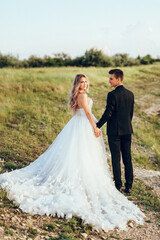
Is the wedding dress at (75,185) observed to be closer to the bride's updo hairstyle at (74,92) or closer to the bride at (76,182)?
the bride at (76,182)

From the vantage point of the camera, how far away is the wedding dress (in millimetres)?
4039

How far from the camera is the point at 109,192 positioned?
4.70m

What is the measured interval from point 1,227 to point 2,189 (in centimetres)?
107

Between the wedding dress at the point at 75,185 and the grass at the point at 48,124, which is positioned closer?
the wedding dress at the point at 75,185

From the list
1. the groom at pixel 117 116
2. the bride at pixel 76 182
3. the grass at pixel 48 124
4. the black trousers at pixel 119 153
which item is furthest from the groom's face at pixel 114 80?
the grass at pixel 48 124

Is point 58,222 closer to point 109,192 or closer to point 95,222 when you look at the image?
point 95,222

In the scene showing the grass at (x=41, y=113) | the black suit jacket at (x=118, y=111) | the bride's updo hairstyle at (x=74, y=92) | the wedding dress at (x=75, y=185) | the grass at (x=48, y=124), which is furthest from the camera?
the grass at (x=41, y=113)

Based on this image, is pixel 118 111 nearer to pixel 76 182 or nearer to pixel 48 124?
pixel 76 182

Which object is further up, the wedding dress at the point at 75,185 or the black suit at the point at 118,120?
the black suit at the point at 118,120

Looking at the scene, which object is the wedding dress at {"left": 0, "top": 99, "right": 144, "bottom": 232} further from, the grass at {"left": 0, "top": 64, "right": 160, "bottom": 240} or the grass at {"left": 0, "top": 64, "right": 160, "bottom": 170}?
the grass at {"left": 0, "top": 64, "right": 160, "bottom": 170}

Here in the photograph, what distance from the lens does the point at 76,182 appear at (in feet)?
15.0

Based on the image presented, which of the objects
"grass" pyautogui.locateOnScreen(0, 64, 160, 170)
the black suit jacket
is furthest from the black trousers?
"grass" pyautogui.locateOnScreen(0, 64, 160, 170)

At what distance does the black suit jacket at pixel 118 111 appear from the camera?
4961 millimetres

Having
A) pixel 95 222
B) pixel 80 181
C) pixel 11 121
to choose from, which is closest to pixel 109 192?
pixel 80 181
